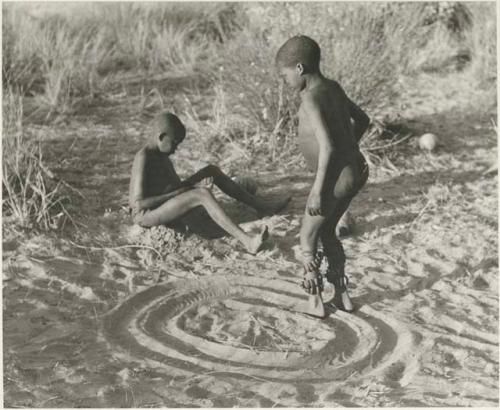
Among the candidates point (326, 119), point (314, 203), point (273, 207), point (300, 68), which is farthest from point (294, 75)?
point (273, 207)

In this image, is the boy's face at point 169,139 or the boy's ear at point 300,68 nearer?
the boy's ear at point 300,68

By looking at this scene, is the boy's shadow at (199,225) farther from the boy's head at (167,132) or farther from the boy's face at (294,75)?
the boy's face at (294,75)

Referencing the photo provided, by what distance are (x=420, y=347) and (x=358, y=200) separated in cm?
205

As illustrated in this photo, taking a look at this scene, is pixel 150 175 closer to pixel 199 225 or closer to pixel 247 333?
pixel 199 225

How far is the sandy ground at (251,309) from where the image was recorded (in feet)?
12.6

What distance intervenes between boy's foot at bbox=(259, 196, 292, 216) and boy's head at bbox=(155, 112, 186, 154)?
40.8 inches

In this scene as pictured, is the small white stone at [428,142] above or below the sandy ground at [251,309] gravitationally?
above

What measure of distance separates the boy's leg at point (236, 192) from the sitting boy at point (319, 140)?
44.4 inches

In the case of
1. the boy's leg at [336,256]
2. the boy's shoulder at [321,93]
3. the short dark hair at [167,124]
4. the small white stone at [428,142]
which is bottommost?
the boy's leg at [336,256]

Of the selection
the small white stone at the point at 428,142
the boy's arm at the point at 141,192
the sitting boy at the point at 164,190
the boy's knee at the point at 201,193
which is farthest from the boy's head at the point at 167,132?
the small white stone at the point at 428,142

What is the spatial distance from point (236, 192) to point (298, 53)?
160cm

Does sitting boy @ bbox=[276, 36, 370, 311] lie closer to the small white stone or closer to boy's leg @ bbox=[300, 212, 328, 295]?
boy's leg @ bbox=[300, 212, 328, 295]

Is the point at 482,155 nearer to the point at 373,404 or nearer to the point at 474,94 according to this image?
the point at 474,94

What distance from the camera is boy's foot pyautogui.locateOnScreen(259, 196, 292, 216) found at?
5508 mm
